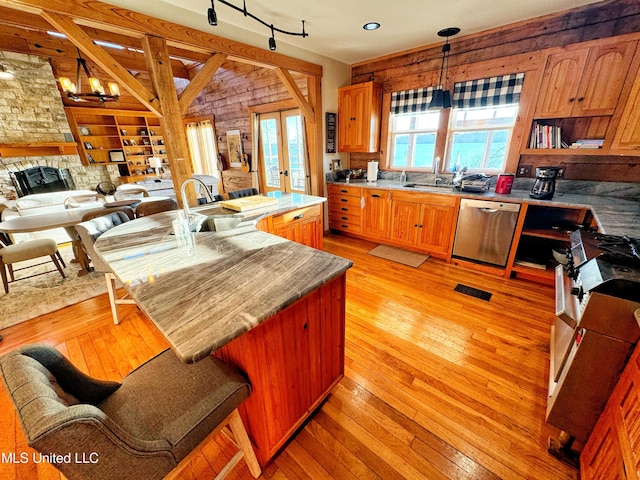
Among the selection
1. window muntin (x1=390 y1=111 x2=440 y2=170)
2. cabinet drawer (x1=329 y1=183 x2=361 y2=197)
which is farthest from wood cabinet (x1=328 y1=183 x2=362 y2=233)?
window muntin (x1=390 y1=111 x2=440 y2=170)

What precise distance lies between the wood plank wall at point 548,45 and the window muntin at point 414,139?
412 mm

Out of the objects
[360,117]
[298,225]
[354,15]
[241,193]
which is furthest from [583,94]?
[241,193]

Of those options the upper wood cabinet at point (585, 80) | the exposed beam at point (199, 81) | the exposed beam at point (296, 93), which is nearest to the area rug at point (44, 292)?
the exposed beam at point (199, 81)

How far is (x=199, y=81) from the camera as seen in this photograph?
2.57 metres

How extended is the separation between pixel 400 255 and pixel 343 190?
4.34 ft

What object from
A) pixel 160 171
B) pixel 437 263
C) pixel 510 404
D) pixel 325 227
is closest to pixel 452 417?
pixel 510 404

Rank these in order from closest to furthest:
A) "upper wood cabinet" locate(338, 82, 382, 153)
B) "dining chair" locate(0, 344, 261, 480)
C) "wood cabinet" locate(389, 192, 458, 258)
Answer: "dining chair" locate(0, 344, 261, 480), "wood cabinet" locate(389, 192, 458, 258), "upper wood cabinet" locate(338, 82, 382, 153)

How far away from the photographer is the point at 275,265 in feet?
4.12

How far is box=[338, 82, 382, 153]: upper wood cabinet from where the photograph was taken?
368 cm

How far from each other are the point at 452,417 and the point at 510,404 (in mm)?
387

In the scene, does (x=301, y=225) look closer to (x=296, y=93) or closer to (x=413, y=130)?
(x=296, y=93)

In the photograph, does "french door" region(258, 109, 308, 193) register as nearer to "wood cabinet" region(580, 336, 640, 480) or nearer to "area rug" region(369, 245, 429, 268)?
"area rug" region(369, 245, 429, 268)

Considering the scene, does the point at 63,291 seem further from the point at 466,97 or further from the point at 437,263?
the point at 466,97

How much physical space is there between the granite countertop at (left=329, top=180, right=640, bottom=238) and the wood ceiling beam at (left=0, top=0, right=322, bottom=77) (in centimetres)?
246
